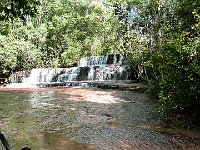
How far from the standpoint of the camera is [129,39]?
1652 centimetres

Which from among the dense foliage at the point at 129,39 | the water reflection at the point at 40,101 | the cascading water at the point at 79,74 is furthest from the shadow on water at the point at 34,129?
the cascading water at the point at 79,74

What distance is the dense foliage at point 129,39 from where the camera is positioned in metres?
7.64

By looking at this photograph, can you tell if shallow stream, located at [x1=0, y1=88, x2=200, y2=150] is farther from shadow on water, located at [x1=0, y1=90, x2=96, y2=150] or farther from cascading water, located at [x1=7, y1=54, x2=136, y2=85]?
cascading water, located at [x1=7, y1=54, x2=136, y2=85]

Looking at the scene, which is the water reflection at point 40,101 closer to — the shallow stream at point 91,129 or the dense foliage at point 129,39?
the shallow stream at point 91,129

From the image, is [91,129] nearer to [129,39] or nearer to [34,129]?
[34,129]

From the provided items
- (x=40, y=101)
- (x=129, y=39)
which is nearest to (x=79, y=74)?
(x=129, y=39)

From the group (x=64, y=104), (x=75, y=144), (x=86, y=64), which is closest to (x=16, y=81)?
(x=86, y=64)

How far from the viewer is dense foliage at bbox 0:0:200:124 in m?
7.64

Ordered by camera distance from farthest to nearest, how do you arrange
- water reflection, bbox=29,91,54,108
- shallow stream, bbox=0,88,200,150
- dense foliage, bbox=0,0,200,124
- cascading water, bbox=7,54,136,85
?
cascading water, bbox=7,54,136,85 < water reflection, bbox=29,91,54,108 < dense foliage, bbox=0,0,200,124 < shallow stream, bbox=0,88,200,150

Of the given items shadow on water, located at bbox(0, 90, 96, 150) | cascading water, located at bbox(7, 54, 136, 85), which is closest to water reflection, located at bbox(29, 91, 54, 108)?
shadow on water, located at bbox(0, 90, 96, 150)

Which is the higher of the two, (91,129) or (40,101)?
(40,101)

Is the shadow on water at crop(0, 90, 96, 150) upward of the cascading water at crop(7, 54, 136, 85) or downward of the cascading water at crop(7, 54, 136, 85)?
downward

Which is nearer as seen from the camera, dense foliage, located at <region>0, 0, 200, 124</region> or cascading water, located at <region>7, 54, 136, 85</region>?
dense foliage, located at <region>0, 0, 200, 124</region>

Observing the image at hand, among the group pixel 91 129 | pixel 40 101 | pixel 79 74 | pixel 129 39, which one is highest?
pixel 129 39
